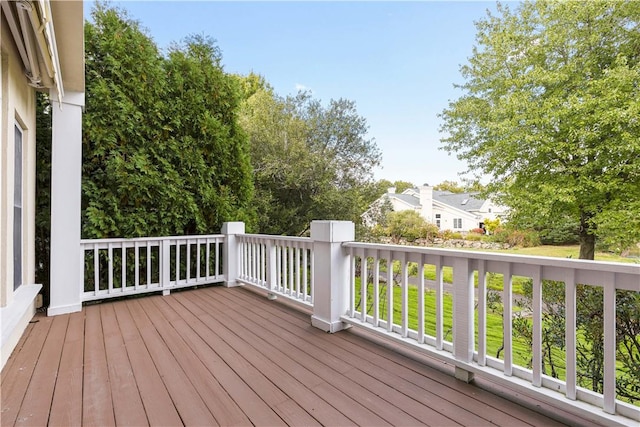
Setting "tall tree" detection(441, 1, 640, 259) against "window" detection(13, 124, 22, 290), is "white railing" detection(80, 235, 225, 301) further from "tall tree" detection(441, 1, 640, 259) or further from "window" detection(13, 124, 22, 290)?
"tall tree" detection(441, 1, 640, 259)

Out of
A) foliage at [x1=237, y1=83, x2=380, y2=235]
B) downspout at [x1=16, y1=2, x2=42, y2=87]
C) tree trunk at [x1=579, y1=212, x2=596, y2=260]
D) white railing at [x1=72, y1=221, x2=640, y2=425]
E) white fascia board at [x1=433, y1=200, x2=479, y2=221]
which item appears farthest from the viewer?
white fascia board at [x1=433, y1=200, x2=479, y2=221]

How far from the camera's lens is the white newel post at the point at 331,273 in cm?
270

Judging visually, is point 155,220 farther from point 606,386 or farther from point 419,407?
point 606,386

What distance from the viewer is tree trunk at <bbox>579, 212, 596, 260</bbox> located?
31.2 feet

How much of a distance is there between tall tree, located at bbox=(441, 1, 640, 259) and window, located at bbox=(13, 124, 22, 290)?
11380 millimetres

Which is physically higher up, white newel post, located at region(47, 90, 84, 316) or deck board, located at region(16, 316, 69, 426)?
white newel post, located at region(47, 90, 84, 316)

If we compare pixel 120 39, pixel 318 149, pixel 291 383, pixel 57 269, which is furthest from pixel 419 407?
pixel 318 149

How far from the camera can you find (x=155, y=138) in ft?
13.5

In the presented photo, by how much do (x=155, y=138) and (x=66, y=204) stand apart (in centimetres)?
136

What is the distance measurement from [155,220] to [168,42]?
2.81 meters

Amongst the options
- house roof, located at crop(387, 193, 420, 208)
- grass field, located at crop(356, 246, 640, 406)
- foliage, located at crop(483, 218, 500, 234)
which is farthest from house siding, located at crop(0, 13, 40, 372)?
house roof, located at crop(387, 193, 420, 208)

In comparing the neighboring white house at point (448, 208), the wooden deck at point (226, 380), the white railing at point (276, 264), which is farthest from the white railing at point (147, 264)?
the neighboring white house at point (448, 208)

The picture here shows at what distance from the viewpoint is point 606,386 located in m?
1.35

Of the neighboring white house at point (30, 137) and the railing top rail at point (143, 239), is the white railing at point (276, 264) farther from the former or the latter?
the neighboring white house at point (30, 137)
